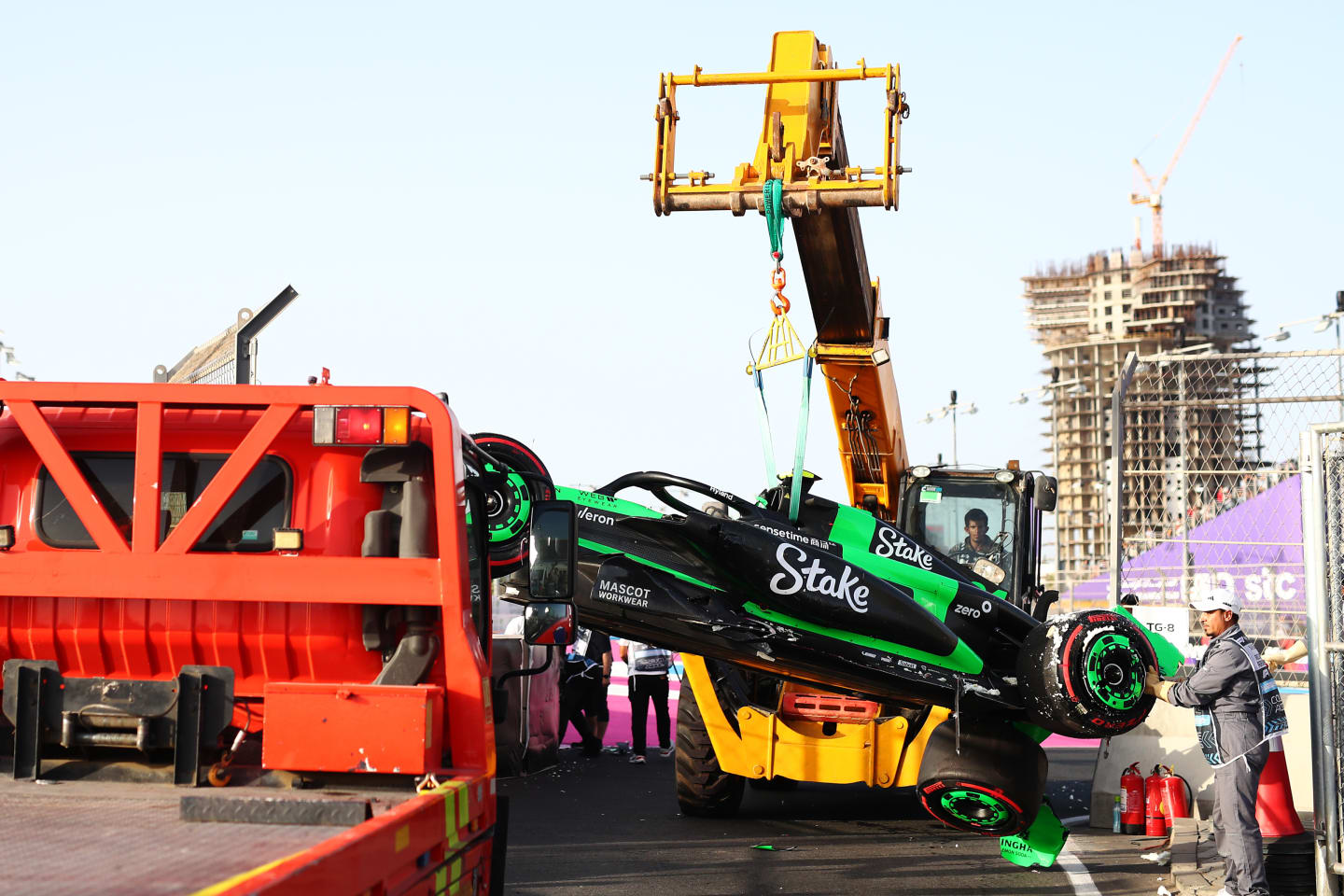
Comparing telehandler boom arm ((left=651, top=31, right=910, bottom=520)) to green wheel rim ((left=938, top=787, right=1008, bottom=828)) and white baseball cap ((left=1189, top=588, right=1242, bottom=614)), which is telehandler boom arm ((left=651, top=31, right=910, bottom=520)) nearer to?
white baseball cap ((left=1189, top=588, right=1242, bottom=614))

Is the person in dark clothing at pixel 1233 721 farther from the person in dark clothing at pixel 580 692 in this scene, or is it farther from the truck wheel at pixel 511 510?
the person in dark clothing at pixel 580 692

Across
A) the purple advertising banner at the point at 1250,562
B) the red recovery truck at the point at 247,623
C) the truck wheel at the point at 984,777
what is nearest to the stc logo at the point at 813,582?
the truck wheel at the point at 984,777

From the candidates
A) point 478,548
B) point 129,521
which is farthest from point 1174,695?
point 129,521

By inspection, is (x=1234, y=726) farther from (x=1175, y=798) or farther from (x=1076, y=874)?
(x=1175, y=798)

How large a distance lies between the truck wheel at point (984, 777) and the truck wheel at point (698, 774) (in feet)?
8.51

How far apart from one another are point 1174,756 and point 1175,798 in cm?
71

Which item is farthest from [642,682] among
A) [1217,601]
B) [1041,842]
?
[1217,601]

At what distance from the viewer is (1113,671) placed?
7988mm

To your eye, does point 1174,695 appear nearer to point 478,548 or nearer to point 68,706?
point 478,548

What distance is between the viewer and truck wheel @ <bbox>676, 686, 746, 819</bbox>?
10586mm

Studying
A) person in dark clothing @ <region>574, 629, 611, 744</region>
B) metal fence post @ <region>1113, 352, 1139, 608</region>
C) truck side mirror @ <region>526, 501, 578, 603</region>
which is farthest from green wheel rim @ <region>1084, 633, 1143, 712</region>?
person in dark clothing @ <region>574, 629, 611, 744</region>

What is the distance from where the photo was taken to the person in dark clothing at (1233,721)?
25.9 ft

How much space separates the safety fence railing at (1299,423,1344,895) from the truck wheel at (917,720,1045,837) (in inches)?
→ 58.7

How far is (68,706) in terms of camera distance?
4977 millimetres
